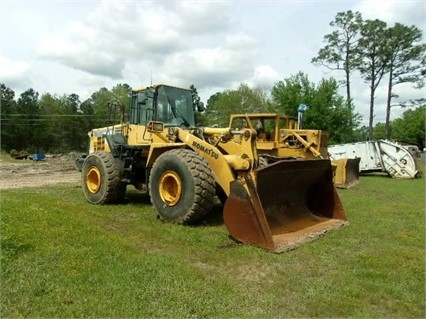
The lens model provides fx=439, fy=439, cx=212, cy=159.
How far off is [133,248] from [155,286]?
1357 millimetres

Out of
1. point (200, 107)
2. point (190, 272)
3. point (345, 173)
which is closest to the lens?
point (190, 272)

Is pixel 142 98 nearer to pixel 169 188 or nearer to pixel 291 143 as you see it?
pixel 169 188

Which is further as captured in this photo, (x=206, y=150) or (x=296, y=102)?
(x=296, y=102)

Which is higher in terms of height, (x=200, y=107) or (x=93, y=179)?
(x=200, y=107)

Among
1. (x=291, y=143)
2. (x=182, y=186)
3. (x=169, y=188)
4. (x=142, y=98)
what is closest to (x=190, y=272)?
(x=182, y=186)

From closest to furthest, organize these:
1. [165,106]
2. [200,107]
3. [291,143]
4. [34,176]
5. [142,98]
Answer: [142,98] < [165,106] < [200,107] < [291,143] < [34,176]

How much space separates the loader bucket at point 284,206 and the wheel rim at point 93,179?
390 cm

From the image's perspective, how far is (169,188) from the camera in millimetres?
6961

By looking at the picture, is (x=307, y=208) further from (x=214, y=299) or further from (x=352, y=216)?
(x=214, y=299)

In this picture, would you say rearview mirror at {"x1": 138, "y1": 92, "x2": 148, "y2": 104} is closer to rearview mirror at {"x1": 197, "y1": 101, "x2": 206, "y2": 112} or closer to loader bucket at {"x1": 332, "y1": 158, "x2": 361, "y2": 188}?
rearview mirror at {"x1": 197, "y1": 101, "x2": 206, "y2": 112}

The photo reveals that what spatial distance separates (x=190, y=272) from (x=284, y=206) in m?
2.68

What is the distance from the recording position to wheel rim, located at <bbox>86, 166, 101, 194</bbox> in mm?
8831

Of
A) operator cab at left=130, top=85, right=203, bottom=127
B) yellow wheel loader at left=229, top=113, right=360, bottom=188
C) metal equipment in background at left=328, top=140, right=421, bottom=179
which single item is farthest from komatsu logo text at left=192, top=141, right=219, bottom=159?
metal equipment in background at left=328, top=140, right=421, bottom=179

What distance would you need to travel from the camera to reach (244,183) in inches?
224
